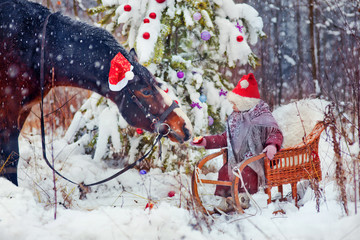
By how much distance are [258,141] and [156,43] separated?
191cm

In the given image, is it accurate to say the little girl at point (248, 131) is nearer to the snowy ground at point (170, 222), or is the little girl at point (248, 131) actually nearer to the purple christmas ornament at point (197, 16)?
the snowy ground at point (170, 222)

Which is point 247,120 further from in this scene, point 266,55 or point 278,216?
point 266,55

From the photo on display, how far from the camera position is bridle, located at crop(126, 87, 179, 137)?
10.2 ft

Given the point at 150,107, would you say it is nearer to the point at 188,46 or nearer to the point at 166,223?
the point at 166,223

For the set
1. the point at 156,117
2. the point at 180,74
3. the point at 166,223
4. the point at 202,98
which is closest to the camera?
the point at 166,223

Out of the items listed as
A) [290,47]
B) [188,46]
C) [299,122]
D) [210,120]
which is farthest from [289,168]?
[290,47]

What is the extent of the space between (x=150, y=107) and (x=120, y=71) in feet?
1.55

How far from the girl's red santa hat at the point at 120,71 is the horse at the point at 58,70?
11 cm

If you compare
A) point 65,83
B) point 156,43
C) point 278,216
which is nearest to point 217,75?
point 156,43

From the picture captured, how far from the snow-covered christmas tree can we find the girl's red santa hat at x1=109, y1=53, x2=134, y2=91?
859 millimetres

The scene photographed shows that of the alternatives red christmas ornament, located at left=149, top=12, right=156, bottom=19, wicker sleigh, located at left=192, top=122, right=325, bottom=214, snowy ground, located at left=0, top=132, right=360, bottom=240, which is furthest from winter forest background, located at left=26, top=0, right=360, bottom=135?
snowy ground, located at left=0, top=132, right=360, bottom=240

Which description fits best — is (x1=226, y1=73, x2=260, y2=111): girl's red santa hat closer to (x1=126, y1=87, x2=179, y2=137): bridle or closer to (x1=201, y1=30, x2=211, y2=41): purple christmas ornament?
(x1=126, y1=87, x2=179, y2=137): bridle

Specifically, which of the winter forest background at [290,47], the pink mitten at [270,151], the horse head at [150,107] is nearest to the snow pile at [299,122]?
the pink mitten at [270,151]

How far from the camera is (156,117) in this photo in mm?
3139
